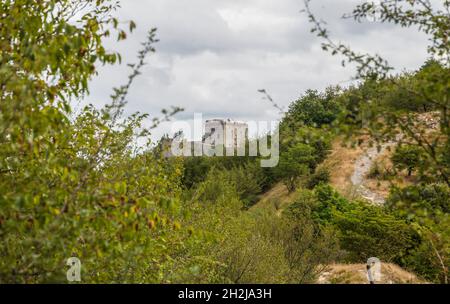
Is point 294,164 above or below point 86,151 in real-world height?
above

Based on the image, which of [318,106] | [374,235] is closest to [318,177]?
[318,106]

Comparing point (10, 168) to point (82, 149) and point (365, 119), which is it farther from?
point (365, 119)

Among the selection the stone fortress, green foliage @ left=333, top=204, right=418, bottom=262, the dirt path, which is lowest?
green foliage @ left=333, top=204, right=418, bottom=262

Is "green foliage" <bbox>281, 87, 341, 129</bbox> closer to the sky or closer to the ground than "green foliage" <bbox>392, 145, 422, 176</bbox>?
closer to the sky

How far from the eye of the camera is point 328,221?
97.0 feet

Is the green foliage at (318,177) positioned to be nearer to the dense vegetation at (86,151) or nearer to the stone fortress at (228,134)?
the stone fortress at (228,134)

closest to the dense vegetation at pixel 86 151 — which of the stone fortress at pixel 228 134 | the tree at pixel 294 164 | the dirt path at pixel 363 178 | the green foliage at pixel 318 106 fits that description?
the dirt path at pixel 363 178

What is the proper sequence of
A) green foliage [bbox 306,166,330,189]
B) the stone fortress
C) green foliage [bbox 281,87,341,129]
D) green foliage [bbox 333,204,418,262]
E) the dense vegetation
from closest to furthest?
the dense vegetation < green foliage [bbox 333,204,418,262] < green foliage [bbox 306,166,330,189] < green foliage [bbox 281,87,341,129] < the stone fortress

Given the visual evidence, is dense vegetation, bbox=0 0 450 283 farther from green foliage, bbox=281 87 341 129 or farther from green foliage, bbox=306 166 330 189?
green foliage, bbox=281 87 341 129

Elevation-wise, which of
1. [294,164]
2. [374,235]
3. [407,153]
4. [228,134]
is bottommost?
[374,235]

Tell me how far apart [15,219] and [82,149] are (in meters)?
4.16

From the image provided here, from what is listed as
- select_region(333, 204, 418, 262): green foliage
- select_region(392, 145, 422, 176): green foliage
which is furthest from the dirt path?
select_region(392, 145, 422, 176): green foliage

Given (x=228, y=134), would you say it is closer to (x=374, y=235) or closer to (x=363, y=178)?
(x=363, y=178)
